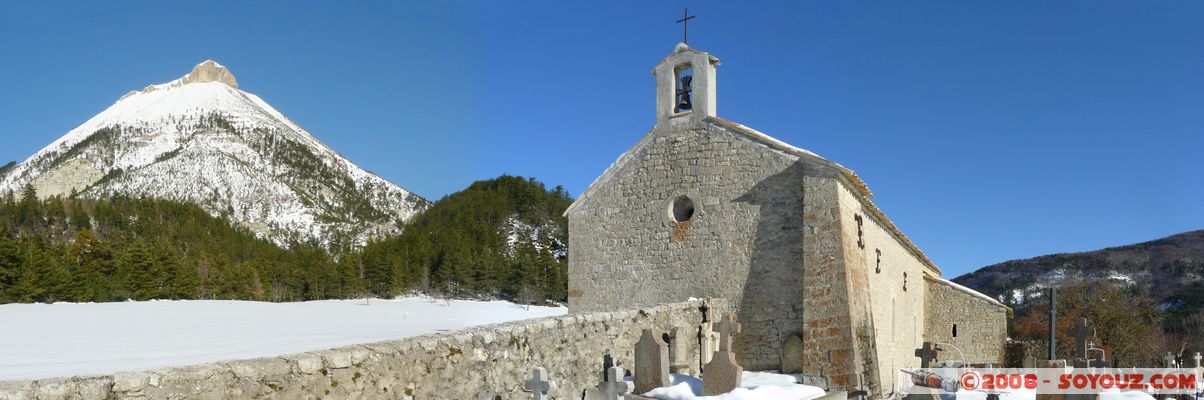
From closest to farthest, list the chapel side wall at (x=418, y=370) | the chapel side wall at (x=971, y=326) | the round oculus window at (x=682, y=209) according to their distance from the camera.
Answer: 1. the chapel side wall at (x=418, y=370)
2. the round oculus window at (x=682, y=209)
3. the chapel side wall at (x=971, y=326)

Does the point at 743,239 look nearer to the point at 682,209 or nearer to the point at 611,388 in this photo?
the point at 682,209

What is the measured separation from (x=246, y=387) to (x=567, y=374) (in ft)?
16.9

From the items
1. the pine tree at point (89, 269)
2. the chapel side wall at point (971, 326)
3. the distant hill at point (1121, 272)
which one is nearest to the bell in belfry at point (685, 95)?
the chapel side wall at point (971, 326)

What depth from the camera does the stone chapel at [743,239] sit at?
1394 centimetres

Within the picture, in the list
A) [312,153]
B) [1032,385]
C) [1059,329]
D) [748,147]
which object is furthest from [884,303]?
[312,153]

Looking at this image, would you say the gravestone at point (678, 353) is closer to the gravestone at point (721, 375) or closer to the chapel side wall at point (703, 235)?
the chapel side wall at point (703, 235)

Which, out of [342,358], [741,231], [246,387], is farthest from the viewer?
[741,231]

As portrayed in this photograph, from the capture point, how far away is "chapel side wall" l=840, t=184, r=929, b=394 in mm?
14547

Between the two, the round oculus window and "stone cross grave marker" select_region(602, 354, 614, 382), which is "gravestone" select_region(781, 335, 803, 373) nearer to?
the round oculus window

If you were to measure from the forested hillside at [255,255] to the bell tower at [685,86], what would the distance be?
126ft

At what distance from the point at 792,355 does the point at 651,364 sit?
5.05 m

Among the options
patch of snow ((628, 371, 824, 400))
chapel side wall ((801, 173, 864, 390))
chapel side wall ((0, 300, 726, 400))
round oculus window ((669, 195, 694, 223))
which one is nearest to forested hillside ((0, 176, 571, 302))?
round oculus window ((669, 195, 694, 223))

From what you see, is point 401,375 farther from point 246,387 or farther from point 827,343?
point 827,343

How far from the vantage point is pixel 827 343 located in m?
13.7
